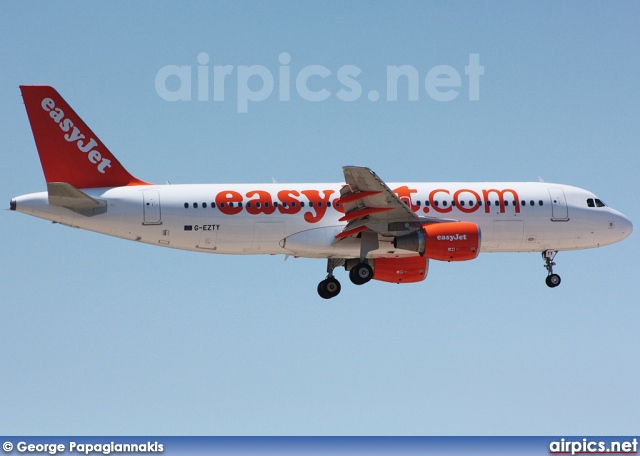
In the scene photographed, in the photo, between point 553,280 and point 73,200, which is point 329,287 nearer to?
point 553,280

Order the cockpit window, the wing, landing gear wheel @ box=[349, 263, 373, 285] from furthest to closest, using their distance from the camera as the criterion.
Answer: the cockpit window
landing gear wheel @ box=[349, 263, 373, 285]
the wing

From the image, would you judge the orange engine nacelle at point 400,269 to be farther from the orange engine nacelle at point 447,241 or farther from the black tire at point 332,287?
the orange engine nacelle at point 447,241

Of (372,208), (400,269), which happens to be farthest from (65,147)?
(400,269)

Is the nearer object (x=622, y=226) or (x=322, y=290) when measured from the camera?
(x=322, y=290)

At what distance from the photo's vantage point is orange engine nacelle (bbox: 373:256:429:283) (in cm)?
6059

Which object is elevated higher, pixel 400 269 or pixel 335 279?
pixel 400 269

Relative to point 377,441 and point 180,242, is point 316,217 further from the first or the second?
point 377,441

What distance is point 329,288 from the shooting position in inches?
2345

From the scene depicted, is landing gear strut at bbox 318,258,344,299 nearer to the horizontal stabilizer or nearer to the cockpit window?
the horizontal stabilizer

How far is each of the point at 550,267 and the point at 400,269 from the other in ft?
24.8

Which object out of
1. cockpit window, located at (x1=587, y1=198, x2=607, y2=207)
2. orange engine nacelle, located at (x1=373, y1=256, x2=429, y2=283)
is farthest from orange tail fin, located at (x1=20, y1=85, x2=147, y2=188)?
cockpit window, located at (x1=587, y1=198, x2=607, y2=207)

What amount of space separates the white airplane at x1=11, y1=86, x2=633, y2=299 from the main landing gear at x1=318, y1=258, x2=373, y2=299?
6cm

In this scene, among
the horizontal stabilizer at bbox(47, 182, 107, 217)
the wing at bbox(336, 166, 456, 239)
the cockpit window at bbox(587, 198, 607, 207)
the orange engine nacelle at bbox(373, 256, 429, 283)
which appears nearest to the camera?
the wing at bbox(336, 166, 456, 239)

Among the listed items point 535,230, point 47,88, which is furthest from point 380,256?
point 47,88
